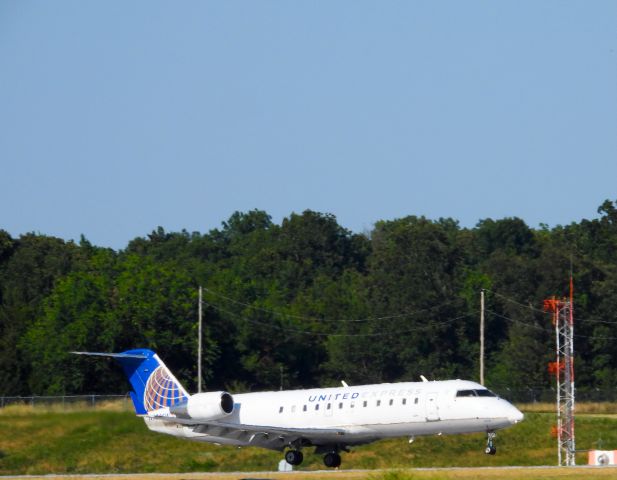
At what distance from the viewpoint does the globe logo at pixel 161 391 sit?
52.5 meters

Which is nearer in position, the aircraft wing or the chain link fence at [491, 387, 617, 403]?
the aircraft wing

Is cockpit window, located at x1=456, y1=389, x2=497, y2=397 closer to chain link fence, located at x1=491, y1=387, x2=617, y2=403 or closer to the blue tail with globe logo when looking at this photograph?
the blue tail with globe logo

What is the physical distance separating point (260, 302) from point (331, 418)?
5121cm

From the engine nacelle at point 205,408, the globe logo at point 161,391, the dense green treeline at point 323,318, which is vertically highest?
the dense green treeline at point 323,318

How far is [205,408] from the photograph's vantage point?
50312mm

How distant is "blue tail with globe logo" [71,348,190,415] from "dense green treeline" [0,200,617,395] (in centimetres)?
2916

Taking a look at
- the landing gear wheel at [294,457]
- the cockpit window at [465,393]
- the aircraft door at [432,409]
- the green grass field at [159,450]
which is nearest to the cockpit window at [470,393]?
the cockpit window at [465,393]

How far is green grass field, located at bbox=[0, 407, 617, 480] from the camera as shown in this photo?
6300 cm

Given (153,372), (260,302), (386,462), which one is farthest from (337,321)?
(153,372)

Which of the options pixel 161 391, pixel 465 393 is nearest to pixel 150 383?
pixel 161 391

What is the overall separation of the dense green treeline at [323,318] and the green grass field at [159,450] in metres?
15.9

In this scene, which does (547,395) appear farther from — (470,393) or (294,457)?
(470,393)

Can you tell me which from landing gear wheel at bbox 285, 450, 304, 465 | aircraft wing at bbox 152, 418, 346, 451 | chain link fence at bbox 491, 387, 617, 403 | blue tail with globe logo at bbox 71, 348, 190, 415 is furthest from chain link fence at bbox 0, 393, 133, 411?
chain link fence at bbox 491, 387, 617, 403

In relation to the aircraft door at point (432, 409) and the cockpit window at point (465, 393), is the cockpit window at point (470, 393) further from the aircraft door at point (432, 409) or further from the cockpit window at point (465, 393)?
the aircraft door at point (432, 409)
